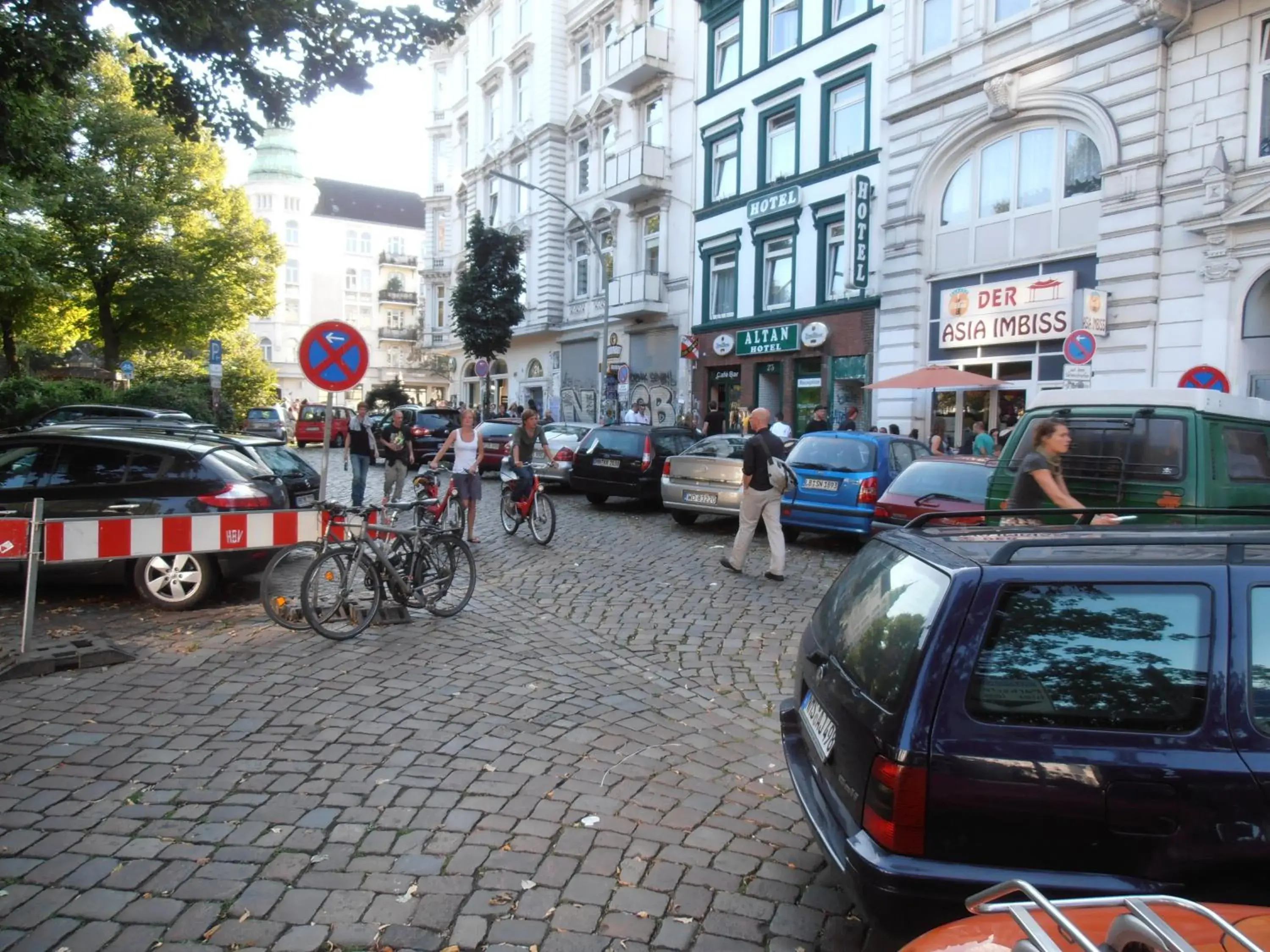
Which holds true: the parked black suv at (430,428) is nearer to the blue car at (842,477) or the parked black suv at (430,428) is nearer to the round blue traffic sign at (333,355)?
the blue car at (842,477)

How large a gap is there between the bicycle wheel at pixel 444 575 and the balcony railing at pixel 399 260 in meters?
84.7

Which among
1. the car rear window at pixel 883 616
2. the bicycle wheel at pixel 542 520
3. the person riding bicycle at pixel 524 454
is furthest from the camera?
the person riding bicycle at pixel 524 454

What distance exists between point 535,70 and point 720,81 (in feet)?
41.1

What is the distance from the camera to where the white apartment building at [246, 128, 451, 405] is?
265 feet

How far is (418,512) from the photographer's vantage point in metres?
8.21

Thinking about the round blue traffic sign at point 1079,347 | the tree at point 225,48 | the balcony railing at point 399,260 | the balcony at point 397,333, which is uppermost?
the balcony railing at point 399,260

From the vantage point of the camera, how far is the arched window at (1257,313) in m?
14.4

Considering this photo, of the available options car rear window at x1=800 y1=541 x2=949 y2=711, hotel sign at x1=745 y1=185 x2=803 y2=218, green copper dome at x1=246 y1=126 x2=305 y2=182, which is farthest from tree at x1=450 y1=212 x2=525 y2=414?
green copper dome at x1=246 y1=126 x2=305 y2=182

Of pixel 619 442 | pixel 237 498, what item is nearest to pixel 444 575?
pixel 237 498

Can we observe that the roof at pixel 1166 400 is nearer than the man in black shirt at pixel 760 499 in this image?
Yes

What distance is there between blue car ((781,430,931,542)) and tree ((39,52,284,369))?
2786 cm

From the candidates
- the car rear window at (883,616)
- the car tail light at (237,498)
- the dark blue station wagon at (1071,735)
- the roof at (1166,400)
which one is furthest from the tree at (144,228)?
the dark blue station wagon at (1071,735)

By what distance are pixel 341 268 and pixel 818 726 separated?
91140mm

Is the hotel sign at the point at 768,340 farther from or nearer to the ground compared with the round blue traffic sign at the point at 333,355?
farther from the ground
